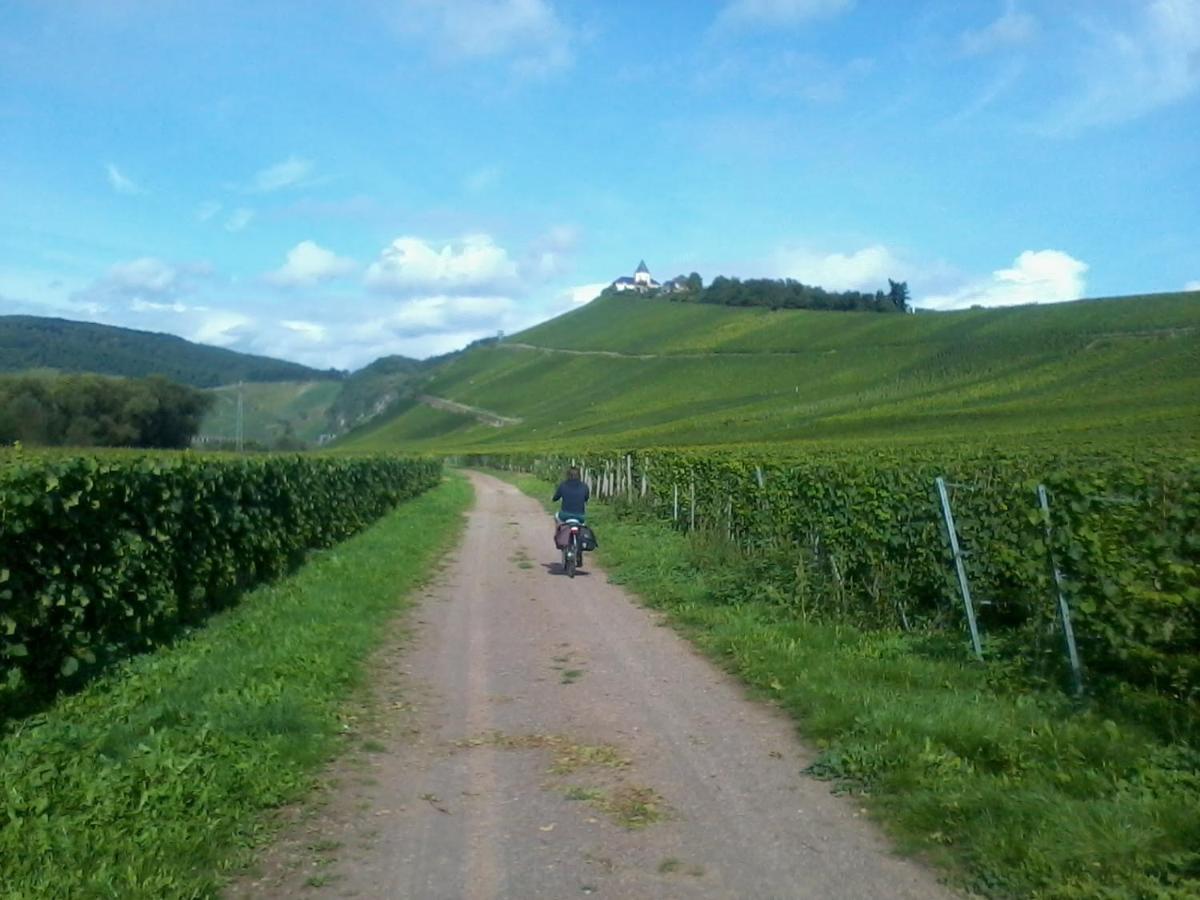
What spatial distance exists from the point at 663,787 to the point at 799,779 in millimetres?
889

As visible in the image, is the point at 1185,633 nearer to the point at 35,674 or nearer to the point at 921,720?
the point at 921,720

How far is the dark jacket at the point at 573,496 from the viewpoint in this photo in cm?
2011

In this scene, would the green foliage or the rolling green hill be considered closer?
the rolling green hill

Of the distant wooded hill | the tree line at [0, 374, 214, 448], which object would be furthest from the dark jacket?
the distant wooded hill

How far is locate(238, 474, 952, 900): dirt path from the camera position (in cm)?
570

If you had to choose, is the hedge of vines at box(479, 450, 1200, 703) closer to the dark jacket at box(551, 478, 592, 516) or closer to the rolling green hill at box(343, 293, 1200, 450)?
the dark jacket at box(551, 478, 592, 516)

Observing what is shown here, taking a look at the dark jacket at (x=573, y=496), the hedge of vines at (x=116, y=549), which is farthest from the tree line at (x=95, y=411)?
the dark jacket at (x=573, y=496)

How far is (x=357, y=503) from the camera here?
2916 centimetres

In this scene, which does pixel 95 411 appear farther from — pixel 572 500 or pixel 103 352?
pixel 103 352

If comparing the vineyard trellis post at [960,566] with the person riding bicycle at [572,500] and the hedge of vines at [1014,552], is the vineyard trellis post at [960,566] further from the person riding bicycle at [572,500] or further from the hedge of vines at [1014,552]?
the person riding bicycle at [572,500]

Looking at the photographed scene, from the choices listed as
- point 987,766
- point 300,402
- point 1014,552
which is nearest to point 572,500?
point 1014,552

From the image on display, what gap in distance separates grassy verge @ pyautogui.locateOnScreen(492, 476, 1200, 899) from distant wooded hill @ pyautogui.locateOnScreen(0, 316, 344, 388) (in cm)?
2677

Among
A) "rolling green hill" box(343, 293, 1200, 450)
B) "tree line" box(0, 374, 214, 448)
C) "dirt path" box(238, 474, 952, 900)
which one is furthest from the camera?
"rolling green hill" box(343, 293, 1200, 450)

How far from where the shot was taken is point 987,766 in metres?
7.20
